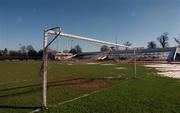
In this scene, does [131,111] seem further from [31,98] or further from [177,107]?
[31,98]

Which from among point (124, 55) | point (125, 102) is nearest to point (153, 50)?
point (124, 55)

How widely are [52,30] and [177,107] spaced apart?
4930mm

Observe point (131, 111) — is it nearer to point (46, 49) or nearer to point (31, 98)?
point (46, 49)

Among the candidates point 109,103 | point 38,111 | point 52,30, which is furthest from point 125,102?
point 52,30

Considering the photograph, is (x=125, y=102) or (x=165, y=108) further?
(x=125, y=102)

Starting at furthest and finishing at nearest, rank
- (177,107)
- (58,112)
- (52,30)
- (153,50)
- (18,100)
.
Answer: (153,50) → (18,100) → (52,30) → (177,107) → (58,112)

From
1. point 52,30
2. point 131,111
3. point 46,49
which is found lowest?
point 131,111

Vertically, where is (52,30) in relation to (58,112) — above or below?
above

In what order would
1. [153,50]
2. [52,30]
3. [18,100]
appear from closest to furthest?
[52,30]
[18,100]
[153,50]

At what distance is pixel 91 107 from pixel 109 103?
847 millimetres

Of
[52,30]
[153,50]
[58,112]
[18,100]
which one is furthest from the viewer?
[153,50]

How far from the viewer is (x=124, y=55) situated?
75.1m

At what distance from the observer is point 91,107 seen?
705 cm

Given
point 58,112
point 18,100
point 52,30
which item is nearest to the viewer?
point 58,112
